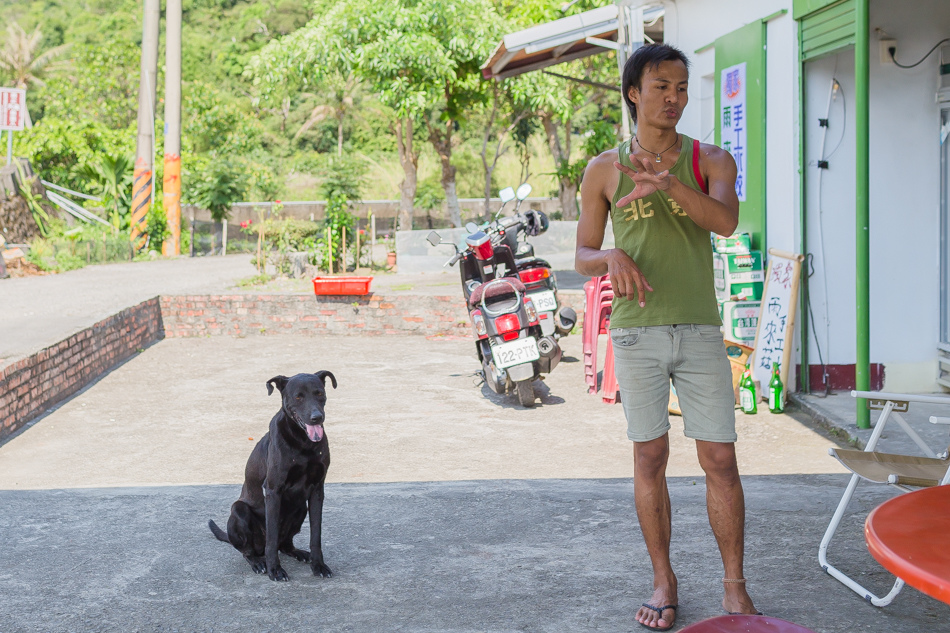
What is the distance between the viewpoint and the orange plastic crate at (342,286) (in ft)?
37.0

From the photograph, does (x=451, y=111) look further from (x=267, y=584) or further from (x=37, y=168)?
(x=267, y=584)

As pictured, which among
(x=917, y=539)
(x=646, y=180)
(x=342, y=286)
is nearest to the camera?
(x=917, y=539)

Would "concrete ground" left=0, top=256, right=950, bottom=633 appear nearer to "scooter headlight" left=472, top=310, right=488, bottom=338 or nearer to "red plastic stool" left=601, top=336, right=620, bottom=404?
"red plastic stool" left=601, top=336, right=620, bottom=404

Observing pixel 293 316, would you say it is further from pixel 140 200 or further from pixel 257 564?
pixel 140 200

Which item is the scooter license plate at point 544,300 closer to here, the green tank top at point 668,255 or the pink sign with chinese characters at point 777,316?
the pink sign with chinese characters at point 777,316

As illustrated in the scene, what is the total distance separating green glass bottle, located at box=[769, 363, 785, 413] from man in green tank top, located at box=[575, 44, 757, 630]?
3849mm

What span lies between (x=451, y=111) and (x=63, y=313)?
957 cm

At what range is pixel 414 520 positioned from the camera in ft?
15.8

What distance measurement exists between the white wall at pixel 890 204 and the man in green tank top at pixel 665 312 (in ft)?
13.4

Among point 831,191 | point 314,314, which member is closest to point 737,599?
point 831,191

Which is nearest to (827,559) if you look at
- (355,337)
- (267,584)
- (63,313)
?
(267,584)

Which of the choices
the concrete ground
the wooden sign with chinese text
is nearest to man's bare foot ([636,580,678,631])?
the concrete ground

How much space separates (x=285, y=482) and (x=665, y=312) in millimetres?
1671

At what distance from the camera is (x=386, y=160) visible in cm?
3312
